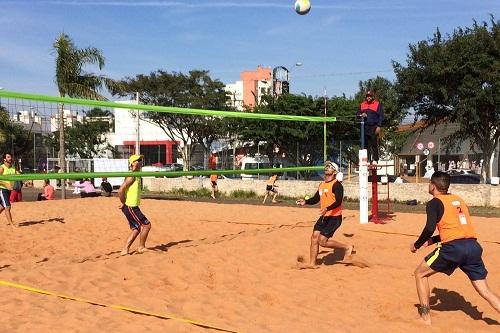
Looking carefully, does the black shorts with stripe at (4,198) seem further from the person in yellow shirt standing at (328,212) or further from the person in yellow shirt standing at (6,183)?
the person in yellow shirt standing at (328,212)

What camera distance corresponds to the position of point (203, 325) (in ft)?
16.4

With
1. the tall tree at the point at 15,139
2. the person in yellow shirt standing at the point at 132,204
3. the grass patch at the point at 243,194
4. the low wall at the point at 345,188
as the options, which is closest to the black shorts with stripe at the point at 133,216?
the person in yellow shirt standing at the point at 132,204

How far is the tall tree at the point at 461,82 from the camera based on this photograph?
65.9ft

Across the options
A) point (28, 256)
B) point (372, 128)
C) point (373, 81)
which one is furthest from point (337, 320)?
point (373, 81)

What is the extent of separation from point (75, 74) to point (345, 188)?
11703 mm

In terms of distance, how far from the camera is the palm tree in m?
21.2

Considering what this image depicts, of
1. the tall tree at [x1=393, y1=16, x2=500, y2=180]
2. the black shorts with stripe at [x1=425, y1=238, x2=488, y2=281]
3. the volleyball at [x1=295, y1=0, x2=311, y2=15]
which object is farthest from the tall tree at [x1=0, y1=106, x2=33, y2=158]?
the tall tree at [x1=393, y1=16, x2=500, y2=180]

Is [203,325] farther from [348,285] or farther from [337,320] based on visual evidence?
[348,285]

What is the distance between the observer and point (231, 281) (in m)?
7.22

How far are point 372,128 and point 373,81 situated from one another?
37.1 meters

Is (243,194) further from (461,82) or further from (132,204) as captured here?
(132,204)

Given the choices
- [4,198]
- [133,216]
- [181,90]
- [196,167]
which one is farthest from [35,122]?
[181,90]

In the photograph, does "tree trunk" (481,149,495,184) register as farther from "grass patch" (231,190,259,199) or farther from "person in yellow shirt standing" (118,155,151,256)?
"person in yellow shirt standing" (118,155,151,256)

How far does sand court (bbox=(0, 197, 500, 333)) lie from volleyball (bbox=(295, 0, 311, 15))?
557 cm
